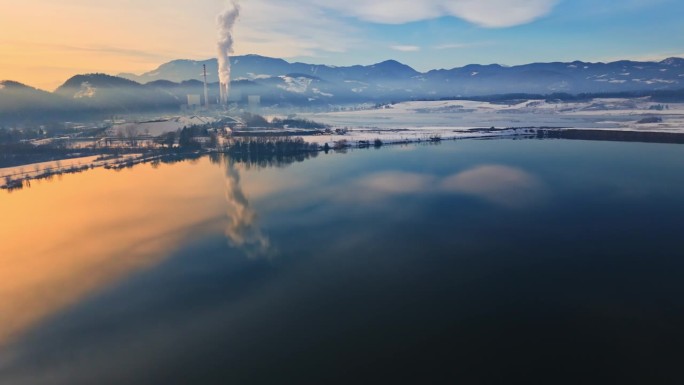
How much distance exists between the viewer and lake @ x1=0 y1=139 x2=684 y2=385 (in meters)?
4.75

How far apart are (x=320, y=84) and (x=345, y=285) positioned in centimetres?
9013

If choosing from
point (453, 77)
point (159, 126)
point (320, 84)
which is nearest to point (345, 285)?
point (159, 126)

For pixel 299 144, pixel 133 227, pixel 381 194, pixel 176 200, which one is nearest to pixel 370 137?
pixel 299 144

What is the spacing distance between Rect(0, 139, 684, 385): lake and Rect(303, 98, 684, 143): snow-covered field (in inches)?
596

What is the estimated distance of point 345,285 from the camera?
654 centimetres

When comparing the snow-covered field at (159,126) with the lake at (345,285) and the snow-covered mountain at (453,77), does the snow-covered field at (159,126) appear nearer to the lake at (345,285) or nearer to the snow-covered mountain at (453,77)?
the lake at (345,285)

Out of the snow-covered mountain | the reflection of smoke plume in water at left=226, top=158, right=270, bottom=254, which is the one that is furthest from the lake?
the snow-covered mountain

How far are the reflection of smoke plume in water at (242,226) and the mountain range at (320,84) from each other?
105 ft

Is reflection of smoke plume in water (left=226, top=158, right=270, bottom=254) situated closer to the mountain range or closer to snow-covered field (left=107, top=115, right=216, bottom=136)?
snow-covered field (left=107, top=115, right=216, bottom=136)

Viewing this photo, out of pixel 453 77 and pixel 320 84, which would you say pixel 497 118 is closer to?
pixel 320 84

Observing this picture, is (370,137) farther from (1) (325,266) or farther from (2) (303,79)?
(2) (303,79)

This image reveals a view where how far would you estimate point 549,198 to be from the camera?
38.7 ft

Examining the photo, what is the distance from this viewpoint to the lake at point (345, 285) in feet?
15.6

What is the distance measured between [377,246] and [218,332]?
3.76m
